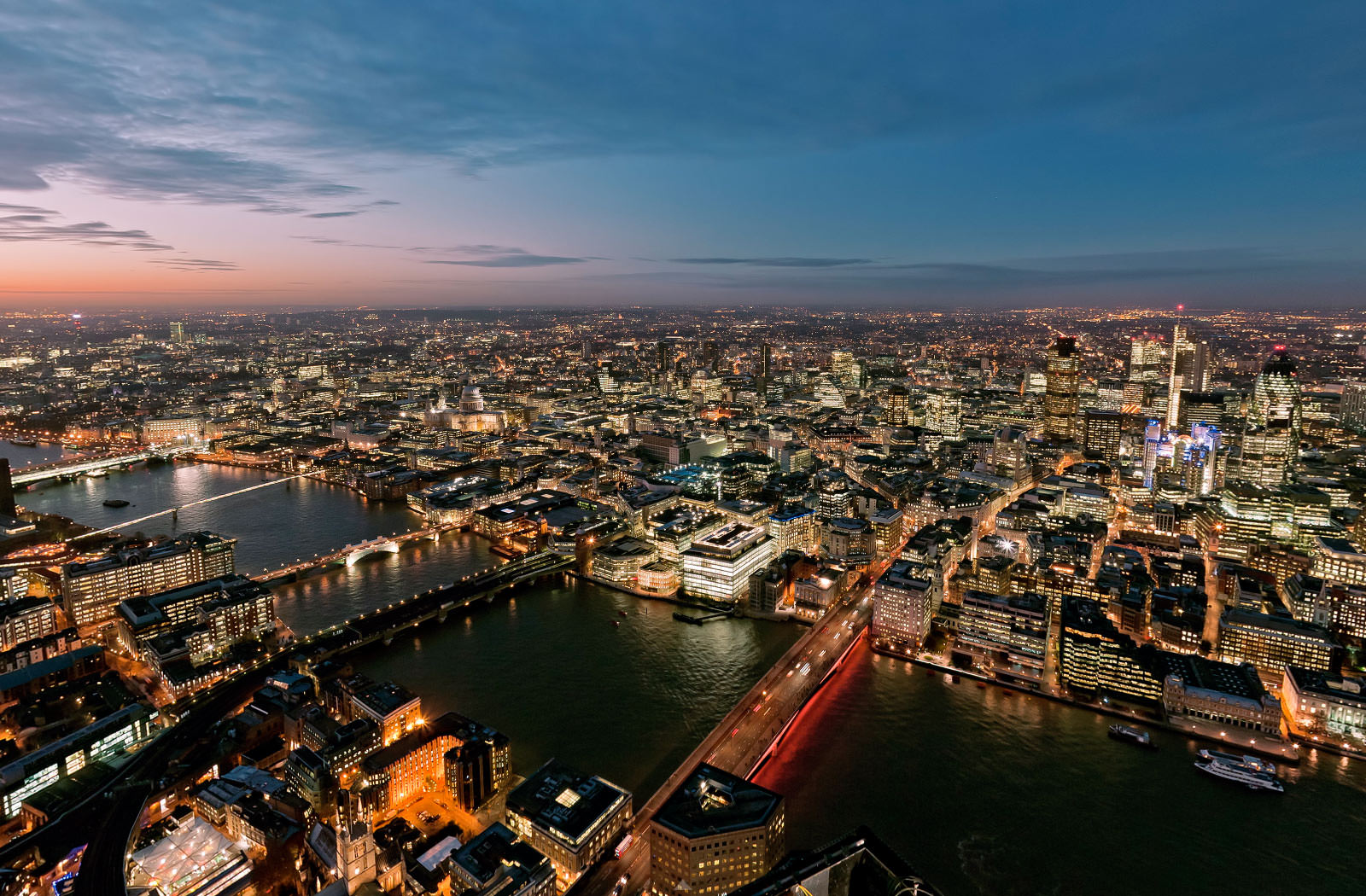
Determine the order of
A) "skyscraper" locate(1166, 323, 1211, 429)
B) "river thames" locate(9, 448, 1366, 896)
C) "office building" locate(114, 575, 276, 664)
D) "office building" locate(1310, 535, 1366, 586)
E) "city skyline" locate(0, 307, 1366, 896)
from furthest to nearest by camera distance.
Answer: "skyscraper" locate(1166, 323, 1211, 429), "office building" locate(1310, 535, 1366, 586), "office building" locate(114, 575, 276, 664), "river thames" locate(9, 448, 1366, 896), "city skyline" locate(0, 307, 1366, 896)

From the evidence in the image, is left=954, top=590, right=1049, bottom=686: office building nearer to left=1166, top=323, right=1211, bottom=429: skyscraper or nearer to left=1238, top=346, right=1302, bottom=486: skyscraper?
left=1238, top=346, right=1302, bottom=486: skyscraper

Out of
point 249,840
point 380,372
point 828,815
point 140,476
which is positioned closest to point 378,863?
point 249,840

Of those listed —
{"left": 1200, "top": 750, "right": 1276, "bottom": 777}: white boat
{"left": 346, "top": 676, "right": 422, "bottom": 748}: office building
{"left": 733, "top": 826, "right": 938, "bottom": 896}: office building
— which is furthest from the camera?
{"left": 346, "top": 676, "right": 422, "bottom": 748}: office building

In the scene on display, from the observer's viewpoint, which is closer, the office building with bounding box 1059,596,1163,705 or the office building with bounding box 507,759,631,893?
the office building with bounding box 507,759,631,893

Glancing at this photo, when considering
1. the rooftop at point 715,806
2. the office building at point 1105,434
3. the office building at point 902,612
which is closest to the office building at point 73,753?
the rooftop at point 715,806

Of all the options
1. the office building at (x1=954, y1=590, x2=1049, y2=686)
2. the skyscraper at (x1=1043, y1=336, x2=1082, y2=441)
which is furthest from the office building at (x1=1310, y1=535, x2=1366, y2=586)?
the skyscraper at (x1=1043, y1=336, x2=1082, y2=441)

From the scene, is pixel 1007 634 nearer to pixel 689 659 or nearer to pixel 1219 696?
pixel 1219 696
